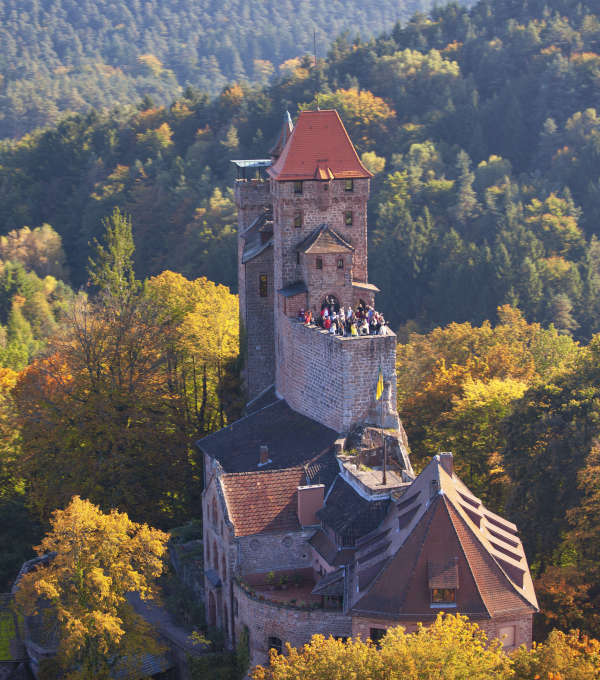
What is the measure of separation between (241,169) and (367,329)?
748 inches

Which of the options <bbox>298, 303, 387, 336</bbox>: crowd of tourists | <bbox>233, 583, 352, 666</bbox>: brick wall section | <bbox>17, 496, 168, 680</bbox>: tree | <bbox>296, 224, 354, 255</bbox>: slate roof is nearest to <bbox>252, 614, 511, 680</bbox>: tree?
<bbox>233, 583, 352, 666</bbox>: brick wall section

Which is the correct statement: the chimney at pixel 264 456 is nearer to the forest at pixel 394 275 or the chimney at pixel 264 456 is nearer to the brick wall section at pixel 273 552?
the brick wall section at pixel 273 552

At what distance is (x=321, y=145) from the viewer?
186 ft

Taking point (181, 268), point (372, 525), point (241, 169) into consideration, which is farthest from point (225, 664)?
point (181, 268)

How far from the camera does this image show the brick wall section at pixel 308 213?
184 ft

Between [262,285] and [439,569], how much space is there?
26.2 metres

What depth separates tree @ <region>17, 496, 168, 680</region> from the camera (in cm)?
4188

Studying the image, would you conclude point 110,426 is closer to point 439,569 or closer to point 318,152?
point 318,152

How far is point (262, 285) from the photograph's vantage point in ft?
202

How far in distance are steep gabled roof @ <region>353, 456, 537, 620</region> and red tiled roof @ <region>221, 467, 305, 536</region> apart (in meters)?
6.11

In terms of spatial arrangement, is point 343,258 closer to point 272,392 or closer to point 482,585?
point 272,392

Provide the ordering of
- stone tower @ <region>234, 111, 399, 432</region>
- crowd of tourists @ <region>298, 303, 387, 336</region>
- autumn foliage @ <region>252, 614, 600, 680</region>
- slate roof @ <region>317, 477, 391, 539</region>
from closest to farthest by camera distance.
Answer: autumn foliage @ <region>252, 614, 600, 680</region> → slate roof @ <region>317, 477, 391, 539</region> → crowd of tourists @ <region>298, 303, 387, 336</region> → stone tower @ <region>234, 111, 399, 432</region>

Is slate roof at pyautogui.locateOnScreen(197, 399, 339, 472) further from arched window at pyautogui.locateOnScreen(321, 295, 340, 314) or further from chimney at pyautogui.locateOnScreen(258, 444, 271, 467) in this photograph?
arched window at pyautogui.locateOnScreen(321, 295, 340, 314)

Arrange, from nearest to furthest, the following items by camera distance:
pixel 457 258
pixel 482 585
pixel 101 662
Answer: pixel 482 585, pixel 101 662, pixel 457 258
